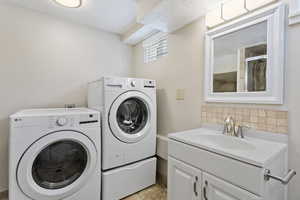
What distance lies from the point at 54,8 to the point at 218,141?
→ 2290mm

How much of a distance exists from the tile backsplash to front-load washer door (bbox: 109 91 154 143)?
70cm

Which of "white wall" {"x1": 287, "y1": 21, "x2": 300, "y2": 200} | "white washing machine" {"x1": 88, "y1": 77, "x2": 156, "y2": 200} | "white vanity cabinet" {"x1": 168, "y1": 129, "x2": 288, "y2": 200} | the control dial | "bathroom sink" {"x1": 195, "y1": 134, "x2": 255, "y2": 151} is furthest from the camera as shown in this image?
"white washing machine" {"x1": 88, "y1": 77, "x2": 156, "y2": 200}

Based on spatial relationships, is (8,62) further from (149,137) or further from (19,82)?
(149,137)

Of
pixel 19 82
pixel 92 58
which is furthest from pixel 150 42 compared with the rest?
pixel 19 82

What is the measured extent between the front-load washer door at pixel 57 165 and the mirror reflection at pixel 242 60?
54.7 inches

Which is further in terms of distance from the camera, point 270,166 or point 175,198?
point 175,198

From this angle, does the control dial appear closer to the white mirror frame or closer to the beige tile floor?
the beige tile floor

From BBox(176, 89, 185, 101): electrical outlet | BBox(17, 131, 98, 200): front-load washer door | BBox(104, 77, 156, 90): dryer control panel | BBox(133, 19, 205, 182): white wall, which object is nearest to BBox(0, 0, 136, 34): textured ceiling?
BBox(133, 19, 205, 182): white wall

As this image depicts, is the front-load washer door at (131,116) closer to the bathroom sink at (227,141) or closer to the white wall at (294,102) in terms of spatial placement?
the bathroom sink at (227,141)

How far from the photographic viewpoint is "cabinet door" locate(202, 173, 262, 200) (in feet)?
2.44

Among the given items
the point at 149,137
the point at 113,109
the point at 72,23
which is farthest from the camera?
the point at 72,23

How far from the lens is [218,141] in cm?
121

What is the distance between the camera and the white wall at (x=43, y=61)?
63.0 inches

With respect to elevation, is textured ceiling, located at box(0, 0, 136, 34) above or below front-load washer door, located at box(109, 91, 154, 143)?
above
